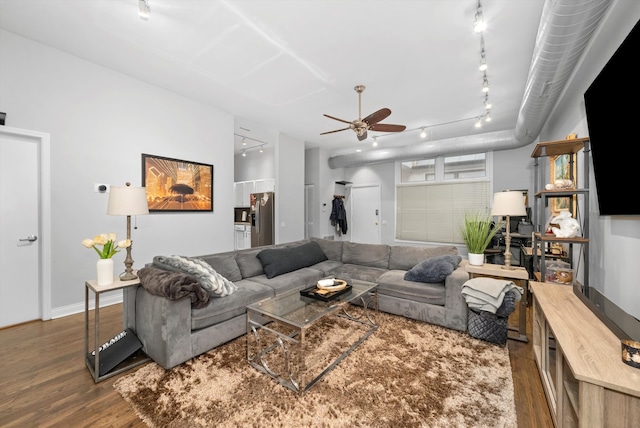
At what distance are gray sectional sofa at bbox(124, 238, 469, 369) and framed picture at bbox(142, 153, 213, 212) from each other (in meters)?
1.49

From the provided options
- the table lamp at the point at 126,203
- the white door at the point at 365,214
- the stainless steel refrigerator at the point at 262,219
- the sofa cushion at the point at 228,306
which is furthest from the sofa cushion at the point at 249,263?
the white door at the point at 365,214

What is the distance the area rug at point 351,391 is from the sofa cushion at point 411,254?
4.23 ft

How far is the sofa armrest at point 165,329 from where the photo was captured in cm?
199

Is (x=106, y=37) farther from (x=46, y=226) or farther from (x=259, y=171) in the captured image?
(x=259, y=171)

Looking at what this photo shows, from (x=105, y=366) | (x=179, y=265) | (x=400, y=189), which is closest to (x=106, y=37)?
(x=179, y=265)

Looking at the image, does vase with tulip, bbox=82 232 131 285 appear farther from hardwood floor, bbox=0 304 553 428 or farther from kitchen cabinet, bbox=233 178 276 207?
kitchen cabinet, bbox=233 178 276 207

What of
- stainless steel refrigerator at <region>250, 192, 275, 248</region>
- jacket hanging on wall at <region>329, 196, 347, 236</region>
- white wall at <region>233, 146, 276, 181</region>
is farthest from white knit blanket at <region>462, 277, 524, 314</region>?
white wall at <region>233, 146, 276, 181</region>

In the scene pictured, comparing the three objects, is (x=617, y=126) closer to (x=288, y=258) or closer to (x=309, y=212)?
(x=288, y=258)

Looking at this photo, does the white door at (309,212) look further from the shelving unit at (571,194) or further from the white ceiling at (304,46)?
the shelving unit at (571,194)

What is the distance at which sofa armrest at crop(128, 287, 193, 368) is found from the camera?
199 centimetres

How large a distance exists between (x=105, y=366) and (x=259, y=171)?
19.4 feet

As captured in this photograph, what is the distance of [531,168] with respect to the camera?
5270 mm

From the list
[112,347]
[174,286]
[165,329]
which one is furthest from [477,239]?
[112,347]

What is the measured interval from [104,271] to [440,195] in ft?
20.7
